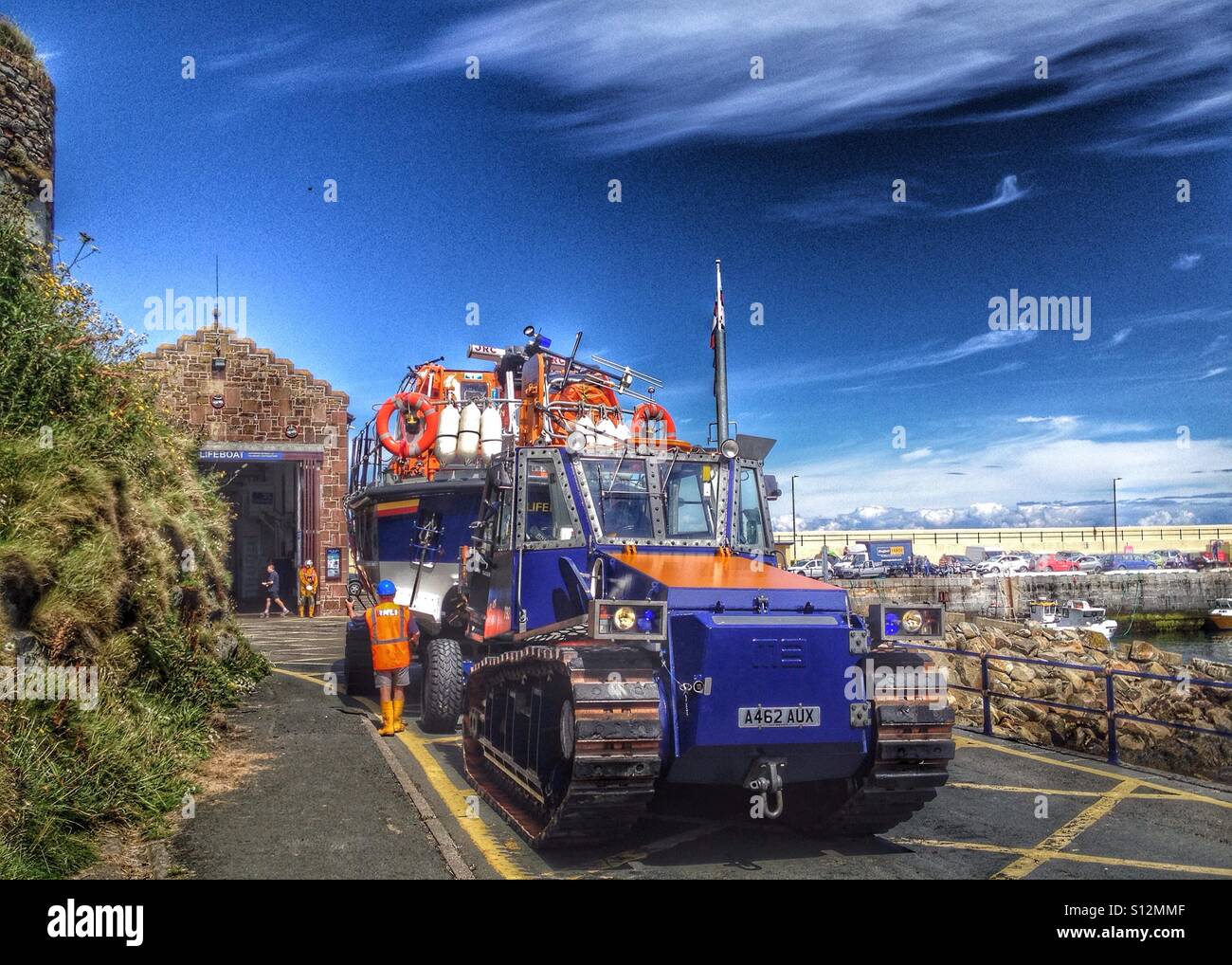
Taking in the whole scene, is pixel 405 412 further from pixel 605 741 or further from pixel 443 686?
pixel 605 741

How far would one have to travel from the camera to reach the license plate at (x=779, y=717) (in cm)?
626

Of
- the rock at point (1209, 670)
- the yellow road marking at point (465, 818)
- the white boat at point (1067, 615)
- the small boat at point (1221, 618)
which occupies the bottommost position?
the small boat at point (1221, 618)

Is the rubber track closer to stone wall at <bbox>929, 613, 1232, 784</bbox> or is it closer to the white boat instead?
stone wall at <bbox>929, 613, 1232, 784</bbox>

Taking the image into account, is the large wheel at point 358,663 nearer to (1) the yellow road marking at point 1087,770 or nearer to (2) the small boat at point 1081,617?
(1) the yellow road marking at point 1087,770

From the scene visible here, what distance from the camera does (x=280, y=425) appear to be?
2877cm

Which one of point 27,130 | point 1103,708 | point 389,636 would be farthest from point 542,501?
point 1103,708

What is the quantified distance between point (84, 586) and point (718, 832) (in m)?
5.26

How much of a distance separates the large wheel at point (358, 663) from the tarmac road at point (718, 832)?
346cm

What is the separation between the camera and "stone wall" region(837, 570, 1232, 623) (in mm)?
57062

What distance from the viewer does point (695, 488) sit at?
8.71 meters

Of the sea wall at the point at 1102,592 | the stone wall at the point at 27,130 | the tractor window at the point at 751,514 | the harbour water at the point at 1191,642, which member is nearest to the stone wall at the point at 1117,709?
the tractor window at the point at 751,514

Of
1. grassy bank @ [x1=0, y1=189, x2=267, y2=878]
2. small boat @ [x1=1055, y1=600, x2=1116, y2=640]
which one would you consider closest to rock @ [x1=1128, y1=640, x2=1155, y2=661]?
small boat @ [x1=1055, y1=600, x2=1116, y2=640]
